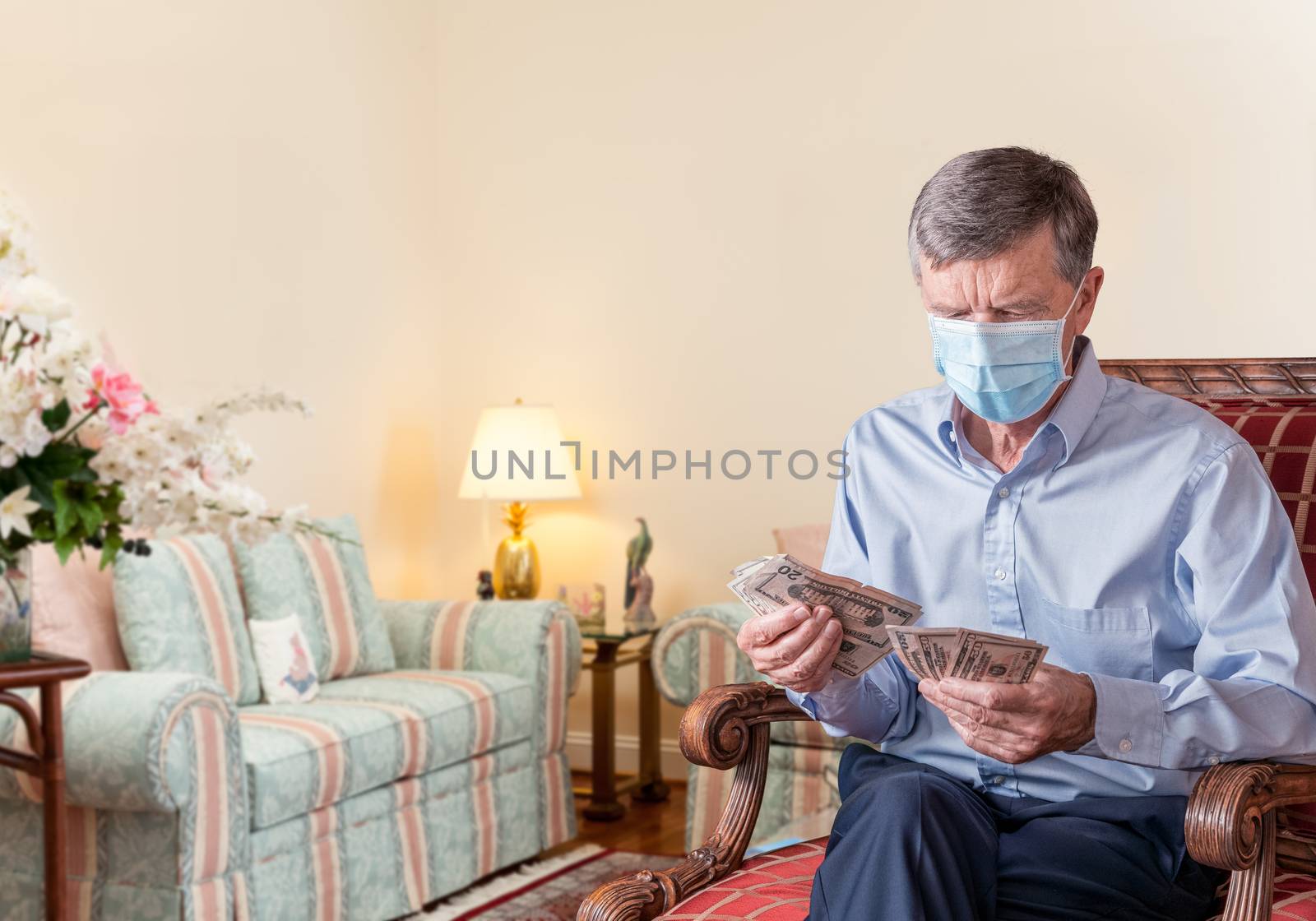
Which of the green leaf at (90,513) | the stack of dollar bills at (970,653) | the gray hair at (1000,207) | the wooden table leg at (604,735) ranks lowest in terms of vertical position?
the wooden table leg at (604,735)

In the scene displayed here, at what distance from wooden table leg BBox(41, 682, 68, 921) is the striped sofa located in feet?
1.02

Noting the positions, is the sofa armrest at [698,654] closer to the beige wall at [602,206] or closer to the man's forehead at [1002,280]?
the beige wall at [602,206]

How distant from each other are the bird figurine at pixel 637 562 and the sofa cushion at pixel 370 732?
718 mm

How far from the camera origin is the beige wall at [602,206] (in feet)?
11.7

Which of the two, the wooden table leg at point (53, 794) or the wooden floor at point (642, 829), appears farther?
the wooden floor at point (642, 829)

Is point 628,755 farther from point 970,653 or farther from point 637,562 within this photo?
point 970,653

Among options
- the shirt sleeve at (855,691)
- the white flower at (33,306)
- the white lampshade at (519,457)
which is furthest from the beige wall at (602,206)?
the shirt sleeve at (855,691)

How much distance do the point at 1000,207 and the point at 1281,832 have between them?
810mm

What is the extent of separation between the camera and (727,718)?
61.3 inches

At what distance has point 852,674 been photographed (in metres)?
1.44

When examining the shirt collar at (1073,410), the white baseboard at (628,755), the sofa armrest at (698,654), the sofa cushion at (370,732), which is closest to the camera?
the shirt collar at (1073,410)

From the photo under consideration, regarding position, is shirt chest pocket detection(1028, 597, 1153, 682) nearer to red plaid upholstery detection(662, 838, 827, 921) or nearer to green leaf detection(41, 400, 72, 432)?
red plaid upholstery detection(662, 838, 827, 921)

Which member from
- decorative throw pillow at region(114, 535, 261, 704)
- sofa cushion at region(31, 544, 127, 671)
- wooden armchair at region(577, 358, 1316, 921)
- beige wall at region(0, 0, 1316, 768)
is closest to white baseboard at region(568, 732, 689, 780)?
beige wall at region(0, 0, 1316, 768)

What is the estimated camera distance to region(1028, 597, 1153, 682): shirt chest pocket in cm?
144
